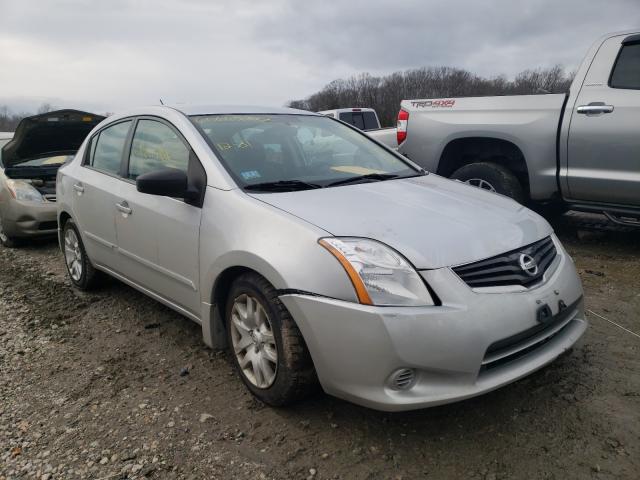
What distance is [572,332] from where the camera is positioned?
2521 millimetres

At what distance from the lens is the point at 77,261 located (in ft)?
14.7

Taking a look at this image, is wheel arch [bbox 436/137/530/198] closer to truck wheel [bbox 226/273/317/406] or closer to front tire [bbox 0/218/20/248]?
truck wheel [bbox 226/273/317/406]

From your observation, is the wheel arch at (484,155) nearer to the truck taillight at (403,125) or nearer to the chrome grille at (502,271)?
the truck taillight at (403,125)

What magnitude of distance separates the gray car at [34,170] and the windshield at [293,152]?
4072mm

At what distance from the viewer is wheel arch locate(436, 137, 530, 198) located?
5.35 meters

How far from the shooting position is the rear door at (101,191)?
3695mm

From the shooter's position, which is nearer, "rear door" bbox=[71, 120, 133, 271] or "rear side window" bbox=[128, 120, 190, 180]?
"rear side window" bbox=[128, 120, 190, 180]

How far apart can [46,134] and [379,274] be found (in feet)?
20.4

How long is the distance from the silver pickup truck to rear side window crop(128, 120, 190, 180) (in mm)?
3347

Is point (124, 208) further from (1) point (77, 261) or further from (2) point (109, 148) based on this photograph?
(1) point (77, 261)

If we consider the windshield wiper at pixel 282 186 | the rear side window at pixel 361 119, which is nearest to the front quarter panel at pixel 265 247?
the windshield wiper at pixel 282 186

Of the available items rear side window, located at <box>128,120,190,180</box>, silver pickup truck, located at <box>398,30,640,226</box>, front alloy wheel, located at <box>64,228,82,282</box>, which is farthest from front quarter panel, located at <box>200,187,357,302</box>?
silver pickup truck, located at <box>398,30,640,226</box>

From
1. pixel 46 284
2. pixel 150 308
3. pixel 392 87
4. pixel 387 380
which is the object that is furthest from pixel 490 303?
pixel 392 87

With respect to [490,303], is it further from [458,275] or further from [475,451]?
[475,451]
